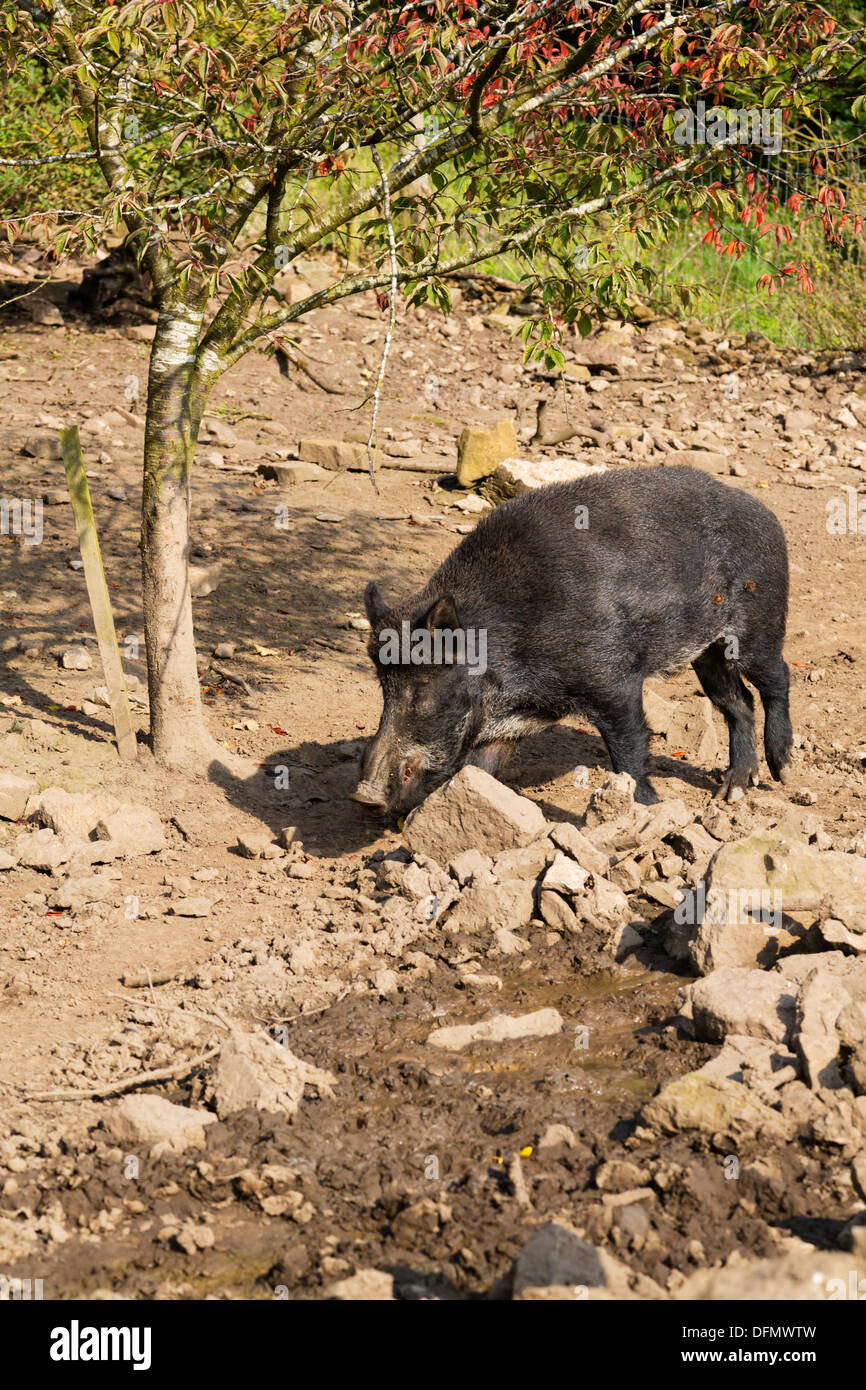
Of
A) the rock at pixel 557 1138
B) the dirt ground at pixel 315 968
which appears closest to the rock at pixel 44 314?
the dirt ground at pixel 315 968

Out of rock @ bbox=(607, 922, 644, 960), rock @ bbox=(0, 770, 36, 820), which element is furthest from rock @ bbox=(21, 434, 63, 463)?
rock @ bbox=(607, 922, 644, 960)

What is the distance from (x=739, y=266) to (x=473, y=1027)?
46.9 ft

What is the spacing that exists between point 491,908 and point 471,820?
1.78ft

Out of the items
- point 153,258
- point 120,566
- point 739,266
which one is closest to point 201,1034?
point 153,258

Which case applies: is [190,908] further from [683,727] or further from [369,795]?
[683,727]

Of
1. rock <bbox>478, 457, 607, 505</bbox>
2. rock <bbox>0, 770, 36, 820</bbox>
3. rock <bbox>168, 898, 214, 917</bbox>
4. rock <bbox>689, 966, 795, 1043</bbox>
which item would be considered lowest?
rock <bbox>689, 966, 795, 1043</bbox>

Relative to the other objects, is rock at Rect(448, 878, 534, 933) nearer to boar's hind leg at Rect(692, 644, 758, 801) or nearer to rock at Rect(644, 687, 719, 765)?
boar's hind leg at Rect(692, 644, 758, 801)

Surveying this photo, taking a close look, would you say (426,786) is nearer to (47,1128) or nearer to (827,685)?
(47,1128)

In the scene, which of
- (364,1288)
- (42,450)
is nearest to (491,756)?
(364,1288)

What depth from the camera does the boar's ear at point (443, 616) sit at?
6164 mm

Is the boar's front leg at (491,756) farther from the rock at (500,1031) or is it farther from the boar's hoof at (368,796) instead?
the rock at (500,1031)

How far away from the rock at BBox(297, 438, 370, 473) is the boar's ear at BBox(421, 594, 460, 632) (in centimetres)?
562

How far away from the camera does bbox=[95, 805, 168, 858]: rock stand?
19.7ft

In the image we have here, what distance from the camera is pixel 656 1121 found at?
147 inches
